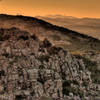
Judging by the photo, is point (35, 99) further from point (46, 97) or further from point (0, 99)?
point (0, 99)

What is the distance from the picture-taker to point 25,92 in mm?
199750

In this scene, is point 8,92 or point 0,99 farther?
point 8,92

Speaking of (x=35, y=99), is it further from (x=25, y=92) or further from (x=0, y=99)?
(x=0, y=99)

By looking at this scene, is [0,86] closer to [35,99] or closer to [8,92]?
[8,92]

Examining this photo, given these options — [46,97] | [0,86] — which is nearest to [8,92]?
[0,86]

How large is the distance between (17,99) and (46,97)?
19.6 m

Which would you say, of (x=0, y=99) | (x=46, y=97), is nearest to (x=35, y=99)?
(x=46, y=97)

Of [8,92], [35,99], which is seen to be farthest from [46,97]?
[8,92]

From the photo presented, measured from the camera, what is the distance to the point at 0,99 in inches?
7249

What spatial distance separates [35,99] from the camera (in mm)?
194000

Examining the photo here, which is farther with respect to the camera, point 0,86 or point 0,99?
point 0,86

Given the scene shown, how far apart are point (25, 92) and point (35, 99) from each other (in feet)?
30.4

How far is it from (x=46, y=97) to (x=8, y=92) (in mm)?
23324
